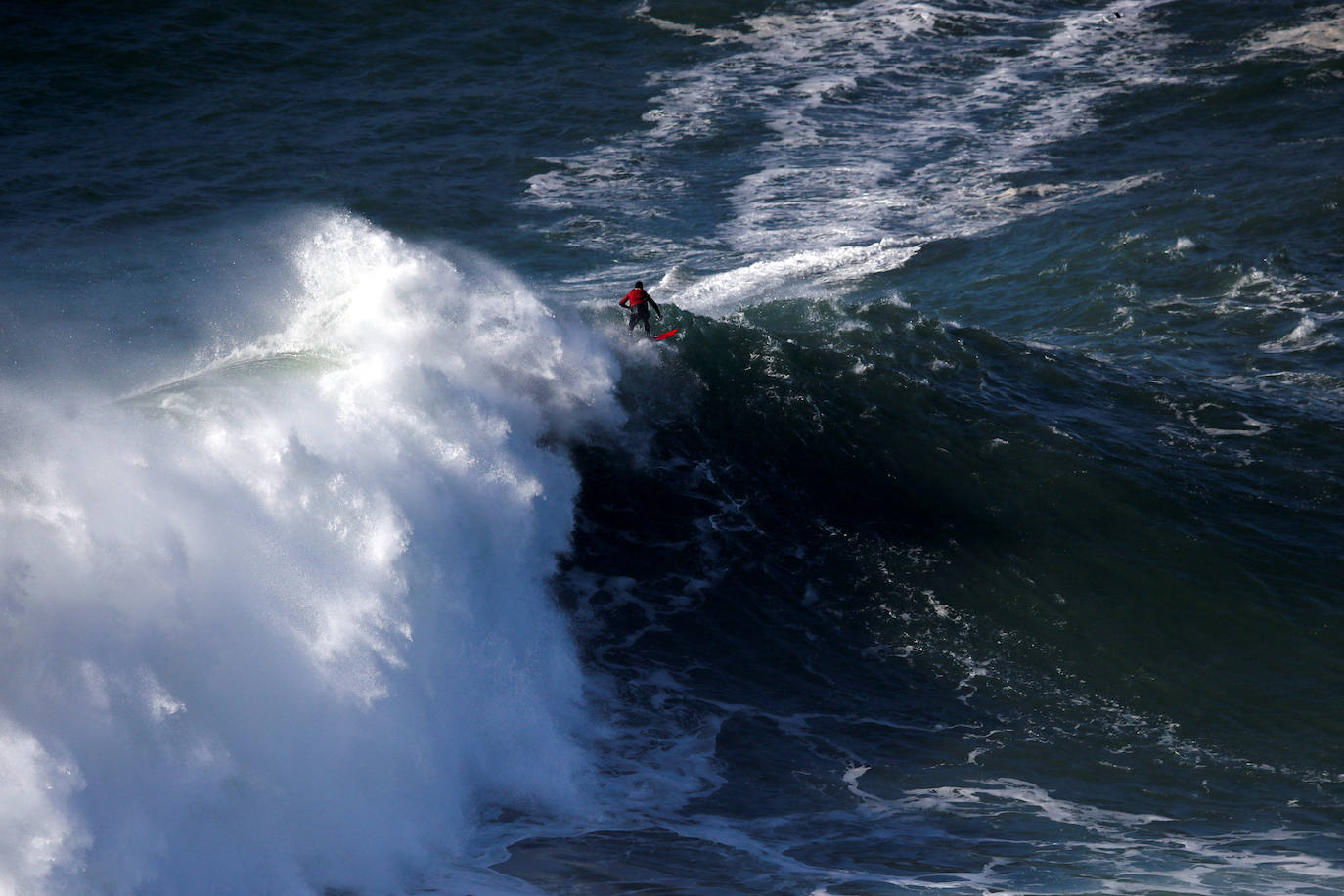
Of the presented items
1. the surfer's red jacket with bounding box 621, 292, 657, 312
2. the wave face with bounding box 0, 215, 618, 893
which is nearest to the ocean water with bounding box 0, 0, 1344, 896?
the wave face with bounding box 0, 215, 618, 893

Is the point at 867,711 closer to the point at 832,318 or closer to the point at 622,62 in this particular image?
the point at 832,318

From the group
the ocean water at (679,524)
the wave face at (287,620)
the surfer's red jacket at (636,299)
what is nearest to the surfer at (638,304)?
the surfer's red jacket at (636,299)

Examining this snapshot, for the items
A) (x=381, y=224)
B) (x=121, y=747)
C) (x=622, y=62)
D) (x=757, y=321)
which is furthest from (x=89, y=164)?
(x=121, y=747)

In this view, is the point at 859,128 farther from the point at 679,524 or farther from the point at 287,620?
the point at 287,620

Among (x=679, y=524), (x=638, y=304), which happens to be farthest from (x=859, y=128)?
(x=679, y=524)

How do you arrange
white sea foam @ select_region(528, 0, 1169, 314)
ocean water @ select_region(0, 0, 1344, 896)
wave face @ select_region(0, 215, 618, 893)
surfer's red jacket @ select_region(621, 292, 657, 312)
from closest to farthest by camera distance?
wave face @ select_region(0, 215, 618, 893), ocean water @ select_region(0, 0, 1344, 896), surfer's red jacket @ select_region(621, 292, 657, 312), white sea foam @ select_region(528, 0, 1169, 314)

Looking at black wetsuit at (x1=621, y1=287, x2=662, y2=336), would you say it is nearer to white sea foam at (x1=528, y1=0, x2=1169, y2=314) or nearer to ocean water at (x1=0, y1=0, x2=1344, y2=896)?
ocean water at (x1=0, y1=0, x2=1344, y2=896)
